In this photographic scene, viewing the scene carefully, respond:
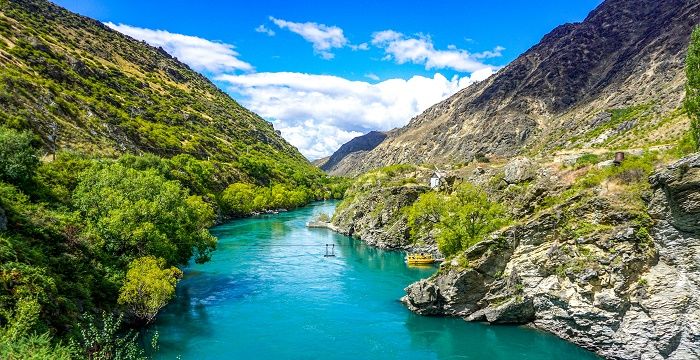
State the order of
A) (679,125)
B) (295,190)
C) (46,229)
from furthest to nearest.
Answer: (295,190)
(679,125)
(46,229)

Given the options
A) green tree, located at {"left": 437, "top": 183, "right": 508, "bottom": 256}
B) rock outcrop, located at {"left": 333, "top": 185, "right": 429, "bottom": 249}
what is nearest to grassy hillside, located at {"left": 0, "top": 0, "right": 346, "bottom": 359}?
green tree, located at {"left": 437, "top": 183, "right": 508, "bottom": 256}

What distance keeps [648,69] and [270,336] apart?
503 feet

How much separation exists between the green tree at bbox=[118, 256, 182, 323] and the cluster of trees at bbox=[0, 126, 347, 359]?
0.27 feet

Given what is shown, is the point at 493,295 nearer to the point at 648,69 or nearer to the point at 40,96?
the point at 40,96

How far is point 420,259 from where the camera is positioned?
67688 millimetres

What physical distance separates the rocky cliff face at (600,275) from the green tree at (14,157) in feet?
125

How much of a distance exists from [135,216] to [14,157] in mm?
11417

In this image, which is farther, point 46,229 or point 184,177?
point 184,177

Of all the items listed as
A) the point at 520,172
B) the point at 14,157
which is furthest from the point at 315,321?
the point at 520,172

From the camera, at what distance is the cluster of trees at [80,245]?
2844 cm

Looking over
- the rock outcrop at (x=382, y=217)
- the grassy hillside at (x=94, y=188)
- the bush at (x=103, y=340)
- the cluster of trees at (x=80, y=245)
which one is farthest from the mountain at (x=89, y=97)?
the bush at (x=103, y=340)

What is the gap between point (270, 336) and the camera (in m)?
39.9

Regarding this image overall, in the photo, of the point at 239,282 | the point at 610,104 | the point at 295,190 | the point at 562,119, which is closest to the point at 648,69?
the point at 610,104

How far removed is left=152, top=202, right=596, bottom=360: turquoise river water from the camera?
121 feet
